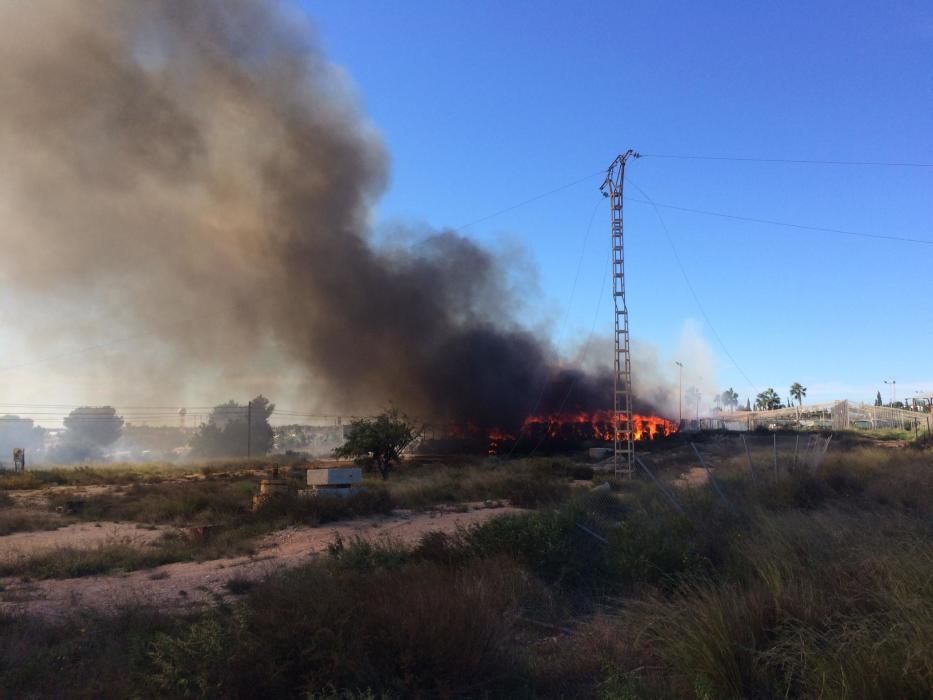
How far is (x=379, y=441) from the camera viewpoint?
31.5 metres

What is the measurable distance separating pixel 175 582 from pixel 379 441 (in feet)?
67.4

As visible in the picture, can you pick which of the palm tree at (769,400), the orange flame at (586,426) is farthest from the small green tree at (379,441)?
the palm tree at (769,400)

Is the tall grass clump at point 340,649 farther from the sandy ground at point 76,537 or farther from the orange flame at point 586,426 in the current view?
the orange flame at point 586,426

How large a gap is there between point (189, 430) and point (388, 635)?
368 ft

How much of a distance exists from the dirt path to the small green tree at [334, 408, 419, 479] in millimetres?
14634

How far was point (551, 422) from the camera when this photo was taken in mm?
54875

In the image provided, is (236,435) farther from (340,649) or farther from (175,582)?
(340,649)

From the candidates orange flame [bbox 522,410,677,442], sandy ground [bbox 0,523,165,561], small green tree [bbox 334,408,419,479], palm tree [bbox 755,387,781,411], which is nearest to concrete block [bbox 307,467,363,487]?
sandy ground [bbox 0,523,165,561]

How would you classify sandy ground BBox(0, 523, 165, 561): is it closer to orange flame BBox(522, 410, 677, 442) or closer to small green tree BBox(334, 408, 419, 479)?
small green tree BBox(334, 408, 419, 479)

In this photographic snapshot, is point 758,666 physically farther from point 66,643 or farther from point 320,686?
point 66,643

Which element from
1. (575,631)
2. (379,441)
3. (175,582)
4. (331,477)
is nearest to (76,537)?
(331,477)

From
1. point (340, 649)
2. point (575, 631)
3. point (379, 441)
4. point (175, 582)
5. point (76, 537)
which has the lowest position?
point (76, 537)

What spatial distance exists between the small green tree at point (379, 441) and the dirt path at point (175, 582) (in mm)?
14634

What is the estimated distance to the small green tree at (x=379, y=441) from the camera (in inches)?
1241
